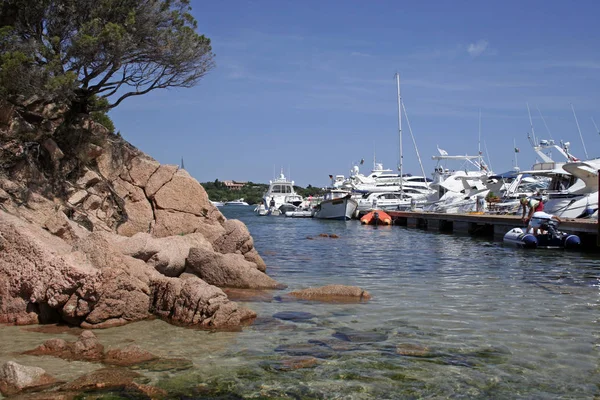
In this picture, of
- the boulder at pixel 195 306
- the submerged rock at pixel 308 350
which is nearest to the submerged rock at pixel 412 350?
the submerged rock at pixel 308 350

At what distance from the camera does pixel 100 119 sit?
65.2ft

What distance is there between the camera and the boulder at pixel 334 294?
37.0ft

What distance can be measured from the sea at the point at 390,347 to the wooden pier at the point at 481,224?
1132 centimetres

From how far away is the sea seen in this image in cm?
613

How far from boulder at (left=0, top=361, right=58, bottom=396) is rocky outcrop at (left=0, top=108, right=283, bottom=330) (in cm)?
239

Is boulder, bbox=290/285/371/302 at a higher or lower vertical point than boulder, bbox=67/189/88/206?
lower

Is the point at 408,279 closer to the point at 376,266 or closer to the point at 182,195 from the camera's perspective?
the point at 376,266

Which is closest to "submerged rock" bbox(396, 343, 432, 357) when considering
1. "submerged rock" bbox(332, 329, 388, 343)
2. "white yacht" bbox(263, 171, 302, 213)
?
"submerged rock" bbox(332, 329, 388, 343)

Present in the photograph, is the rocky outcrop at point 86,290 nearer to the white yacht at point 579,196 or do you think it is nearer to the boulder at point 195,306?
the boulder at point 195,306

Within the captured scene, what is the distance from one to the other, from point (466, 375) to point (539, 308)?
4.80 m

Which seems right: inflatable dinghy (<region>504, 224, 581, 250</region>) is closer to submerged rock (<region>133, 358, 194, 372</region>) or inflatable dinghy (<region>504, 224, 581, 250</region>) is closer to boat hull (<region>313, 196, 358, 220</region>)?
submerged rock (<region>133, 358, 194, 372</region>)

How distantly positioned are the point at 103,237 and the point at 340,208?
50.0 metres

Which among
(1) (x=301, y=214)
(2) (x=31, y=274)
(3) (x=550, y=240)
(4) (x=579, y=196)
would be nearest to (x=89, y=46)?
(2) (x=31, y=274)

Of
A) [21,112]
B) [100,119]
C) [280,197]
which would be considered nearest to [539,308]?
[21,112]
